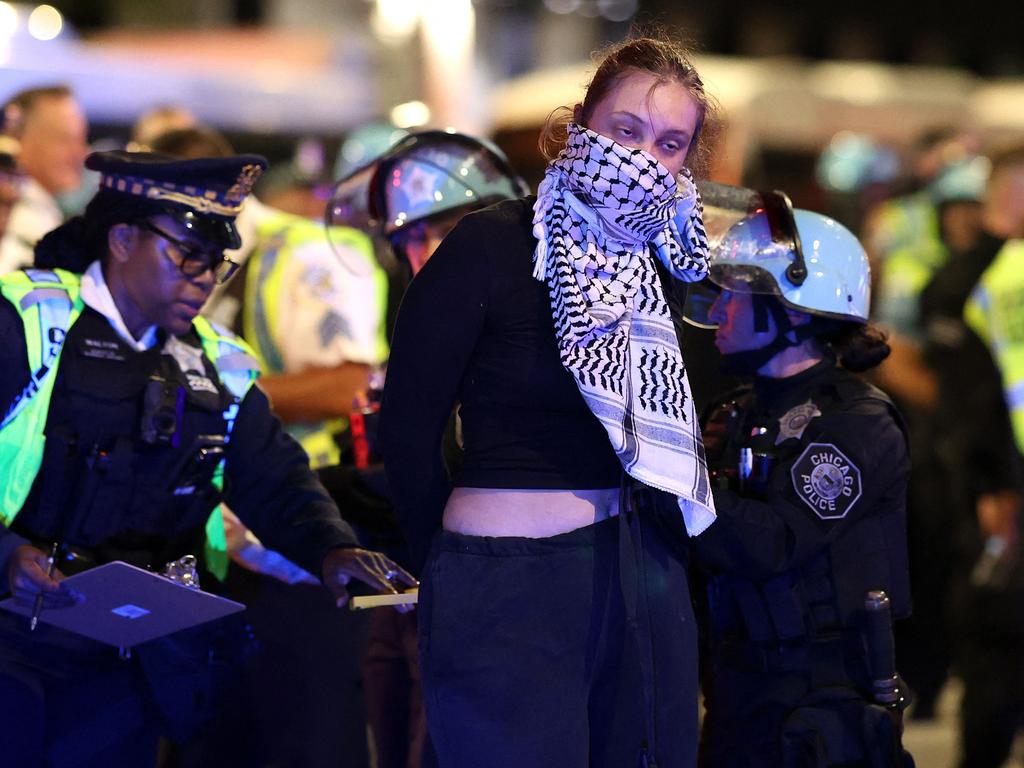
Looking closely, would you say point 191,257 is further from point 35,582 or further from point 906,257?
point 906,257

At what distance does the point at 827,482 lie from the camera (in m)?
3.83

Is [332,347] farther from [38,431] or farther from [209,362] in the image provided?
[38,431]

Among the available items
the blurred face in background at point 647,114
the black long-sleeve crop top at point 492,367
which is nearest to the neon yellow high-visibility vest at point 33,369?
the black long-sleeve crop top at point 492,367

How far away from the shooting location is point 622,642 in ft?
10.4

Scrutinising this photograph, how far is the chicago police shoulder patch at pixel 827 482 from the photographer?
3822 mm

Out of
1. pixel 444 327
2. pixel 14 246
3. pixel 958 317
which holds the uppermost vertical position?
pixel 444 327

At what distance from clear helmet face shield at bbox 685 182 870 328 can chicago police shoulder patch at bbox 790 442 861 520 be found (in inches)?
17.2

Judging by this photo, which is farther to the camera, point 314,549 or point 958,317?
point 958,317

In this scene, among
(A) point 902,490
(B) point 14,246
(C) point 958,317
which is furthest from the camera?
(C) point 958,317

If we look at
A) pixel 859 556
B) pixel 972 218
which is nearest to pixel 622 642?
pixel 859 556

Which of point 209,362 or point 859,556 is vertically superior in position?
point 209,362

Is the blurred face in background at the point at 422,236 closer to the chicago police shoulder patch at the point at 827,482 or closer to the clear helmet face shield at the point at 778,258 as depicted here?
the clear helmet face shield at the point at 778,258

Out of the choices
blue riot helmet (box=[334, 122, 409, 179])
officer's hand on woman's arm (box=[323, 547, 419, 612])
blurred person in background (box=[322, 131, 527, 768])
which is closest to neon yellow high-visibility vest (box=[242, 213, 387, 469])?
blurred person in background (box=[322, 131, 527, 768])

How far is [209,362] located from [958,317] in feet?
15.3
